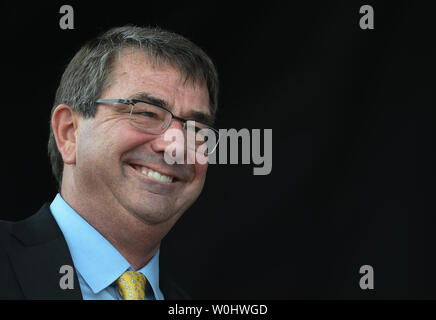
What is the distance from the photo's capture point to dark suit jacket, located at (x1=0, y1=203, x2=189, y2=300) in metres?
1.68

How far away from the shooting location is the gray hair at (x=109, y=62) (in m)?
2.00

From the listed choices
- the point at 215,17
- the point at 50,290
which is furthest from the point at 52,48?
the point at 50,290

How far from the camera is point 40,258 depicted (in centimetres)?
176

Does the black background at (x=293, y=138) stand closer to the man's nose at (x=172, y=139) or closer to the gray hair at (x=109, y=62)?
the gray hair at (x=109, y=62)

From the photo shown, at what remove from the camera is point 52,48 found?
112 inches

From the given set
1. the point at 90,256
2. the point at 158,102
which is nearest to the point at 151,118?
the point at 158,102

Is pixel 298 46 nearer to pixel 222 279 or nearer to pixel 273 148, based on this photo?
pixel 273 148

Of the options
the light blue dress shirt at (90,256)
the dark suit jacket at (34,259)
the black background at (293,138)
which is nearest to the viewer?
the dark suit jacket at (34,259)

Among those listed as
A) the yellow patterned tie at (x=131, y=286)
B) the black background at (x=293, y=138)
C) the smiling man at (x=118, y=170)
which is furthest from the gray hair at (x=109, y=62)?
the black background at (x=293, y=138)

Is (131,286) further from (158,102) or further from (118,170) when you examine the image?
(158,102)

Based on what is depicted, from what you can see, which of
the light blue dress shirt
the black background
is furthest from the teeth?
the black background

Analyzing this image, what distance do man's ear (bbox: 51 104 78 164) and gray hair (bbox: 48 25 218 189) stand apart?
30 mm

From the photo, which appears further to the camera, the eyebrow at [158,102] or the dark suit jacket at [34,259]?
the eyebrow at [158,102]

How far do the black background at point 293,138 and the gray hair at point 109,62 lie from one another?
77cm
